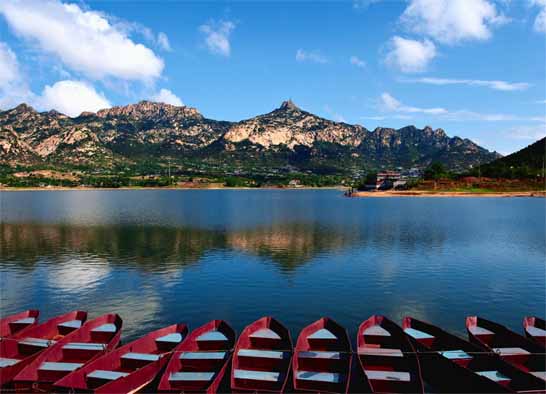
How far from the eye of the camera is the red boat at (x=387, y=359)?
992 inches

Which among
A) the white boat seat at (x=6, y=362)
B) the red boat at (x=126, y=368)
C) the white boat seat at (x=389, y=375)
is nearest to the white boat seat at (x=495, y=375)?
the white boat seat at (x=389, y=375)

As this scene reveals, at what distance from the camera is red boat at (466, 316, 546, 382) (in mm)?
27531

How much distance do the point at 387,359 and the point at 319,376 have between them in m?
6.11

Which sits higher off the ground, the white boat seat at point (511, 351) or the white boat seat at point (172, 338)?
the white boat seat at point (511, 351)

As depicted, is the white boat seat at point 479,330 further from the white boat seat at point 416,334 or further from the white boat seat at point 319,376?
the white boat seat at point 319,376

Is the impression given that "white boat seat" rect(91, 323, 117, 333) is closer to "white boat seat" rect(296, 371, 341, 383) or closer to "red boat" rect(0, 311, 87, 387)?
"red boat" rect(0, 311, 87, 387)

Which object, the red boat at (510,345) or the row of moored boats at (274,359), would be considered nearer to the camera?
the row of moored boats at (274,359)

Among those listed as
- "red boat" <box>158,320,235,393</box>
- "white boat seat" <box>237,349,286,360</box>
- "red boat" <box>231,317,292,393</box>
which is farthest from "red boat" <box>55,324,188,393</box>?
"red boat" <box>231,317,292,393</box>

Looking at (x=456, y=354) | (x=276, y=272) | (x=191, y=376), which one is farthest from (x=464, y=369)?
(x=276, y=272)

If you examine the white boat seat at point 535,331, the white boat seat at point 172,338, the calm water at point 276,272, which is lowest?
the calm water at point 276,272

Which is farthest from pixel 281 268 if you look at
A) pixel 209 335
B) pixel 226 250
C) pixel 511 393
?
pixel 511 393

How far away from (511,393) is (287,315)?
23900mm

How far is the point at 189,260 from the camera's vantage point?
70.1 metres

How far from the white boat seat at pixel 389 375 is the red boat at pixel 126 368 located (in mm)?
15300
